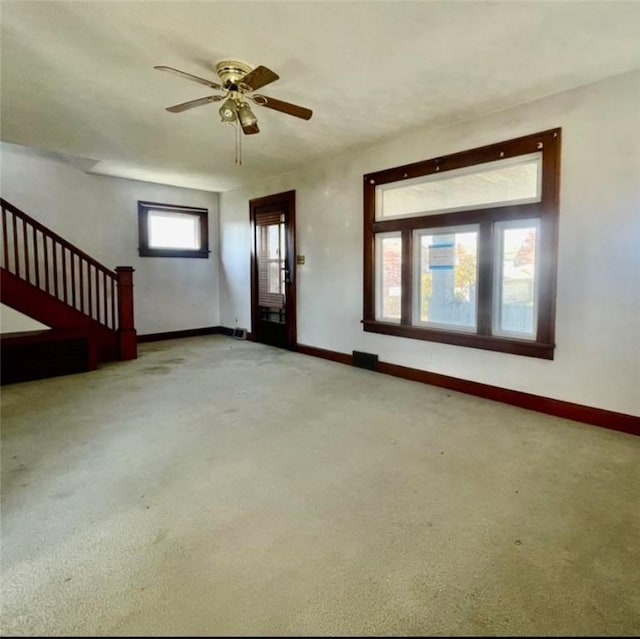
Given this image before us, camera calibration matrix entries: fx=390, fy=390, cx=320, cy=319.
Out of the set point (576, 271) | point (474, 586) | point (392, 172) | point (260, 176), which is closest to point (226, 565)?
point (474, 586)

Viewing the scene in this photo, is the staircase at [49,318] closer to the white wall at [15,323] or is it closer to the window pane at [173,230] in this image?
the white wall at [15,323]

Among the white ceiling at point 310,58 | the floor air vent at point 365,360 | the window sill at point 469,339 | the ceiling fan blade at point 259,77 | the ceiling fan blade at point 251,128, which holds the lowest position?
the floor air vent at point 365,360

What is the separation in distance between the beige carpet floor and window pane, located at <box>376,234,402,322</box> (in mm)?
1442

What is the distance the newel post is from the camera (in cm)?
512

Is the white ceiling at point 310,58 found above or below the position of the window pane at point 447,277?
above

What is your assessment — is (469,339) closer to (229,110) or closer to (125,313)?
(229,110)

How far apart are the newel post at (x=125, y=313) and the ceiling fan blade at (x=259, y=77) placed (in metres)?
3.38

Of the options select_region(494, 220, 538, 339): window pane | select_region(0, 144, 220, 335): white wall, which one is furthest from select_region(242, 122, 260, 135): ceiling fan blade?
select_region(0, 144, 220, 335): white wall

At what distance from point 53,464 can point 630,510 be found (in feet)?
10.4

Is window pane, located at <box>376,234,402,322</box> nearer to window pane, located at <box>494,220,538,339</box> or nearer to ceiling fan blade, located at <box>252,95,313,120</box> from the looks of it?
window pane, located at <box>494,220,538,339</box>

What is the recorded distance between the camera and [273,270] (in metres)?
6.05

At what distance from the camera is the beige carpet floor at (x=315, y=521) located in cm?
134

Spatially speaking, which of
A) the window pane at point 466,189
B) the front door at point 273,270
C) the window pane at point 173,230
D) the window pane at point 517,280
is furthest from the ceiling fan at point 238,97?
the window pane at point 173,230

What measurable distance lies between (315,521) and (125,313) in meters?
4.31
